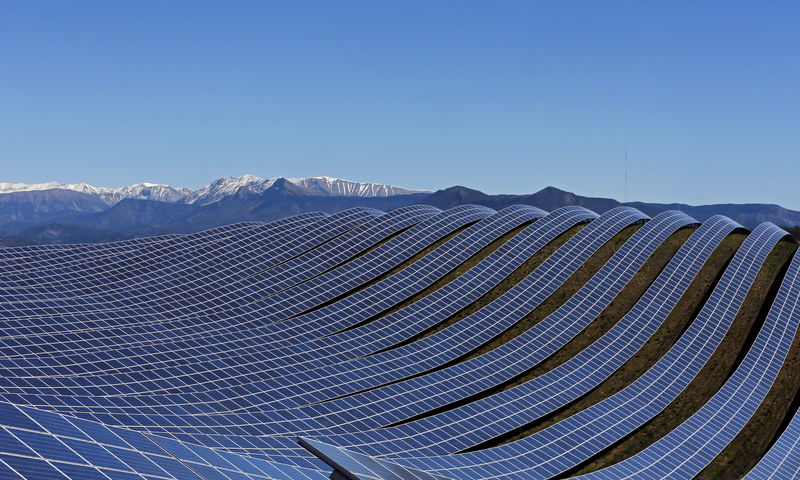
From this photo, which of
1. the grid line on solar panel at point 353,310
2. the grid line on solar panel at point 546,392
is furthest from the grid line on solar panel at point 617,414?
the grid line on solar panel at point 353,310

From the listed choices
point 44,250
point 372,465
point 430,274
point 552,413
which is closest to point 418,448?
point 552,413

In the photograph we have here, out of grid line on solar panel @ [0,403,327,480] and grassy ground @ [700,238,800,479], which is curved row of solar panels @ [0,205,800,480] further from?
grassy ground @ [700,238,800,479]

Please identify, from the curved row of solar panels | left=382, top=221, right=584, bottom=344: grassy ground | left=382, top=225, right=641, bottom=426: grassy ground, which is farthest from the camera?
left=382, top=221, right=584, bottom=344: grassy ground

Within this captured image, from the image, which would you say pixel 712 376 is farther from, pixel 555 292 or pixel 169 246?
pixel 169 246

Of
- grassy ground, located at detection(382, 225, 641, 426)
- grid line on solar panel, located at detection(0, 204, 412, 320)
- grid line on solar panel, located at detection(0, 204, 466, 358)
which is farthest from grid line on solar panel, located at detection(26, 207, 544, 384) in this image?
grid line on solar panel, located at detection(0, 204, 412, 320)

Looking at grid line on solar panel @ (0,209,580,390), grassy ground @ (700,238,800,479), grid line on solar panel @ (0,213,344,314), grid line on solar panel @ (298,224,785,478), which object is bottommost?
grassy ground @ (700,238,800,479)

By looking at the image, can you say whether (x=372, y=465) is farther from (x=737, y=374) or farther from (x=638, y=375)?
(x=737, y=374)

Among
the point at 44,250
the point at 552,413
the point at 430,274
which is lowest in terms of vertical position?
the point at 552,413

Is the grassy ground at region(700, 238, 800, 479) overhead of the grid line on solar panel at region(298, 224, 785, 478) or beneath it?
beneath
